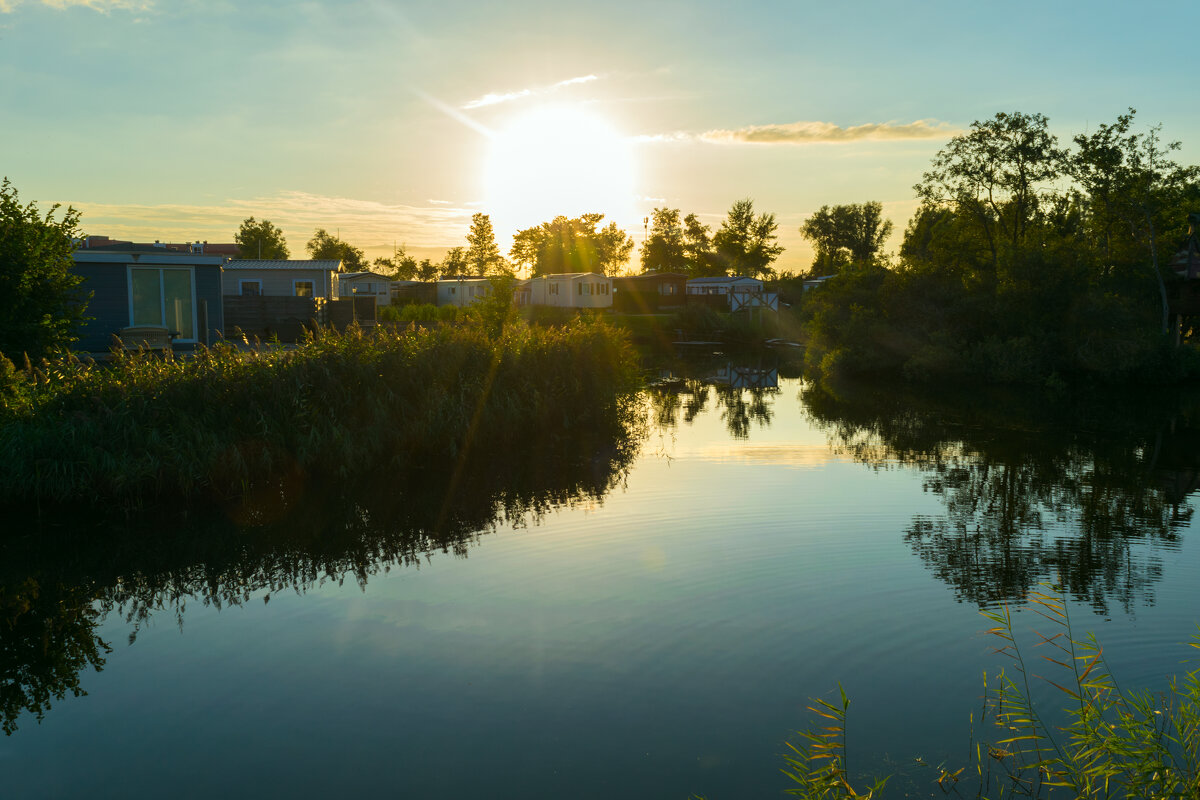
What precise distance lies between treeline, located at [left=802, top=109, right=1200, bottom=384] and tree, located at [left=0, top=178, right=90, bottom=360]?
85.2ft

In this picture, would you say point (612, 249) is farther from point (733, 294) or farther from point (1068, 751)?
point (1068, 751)

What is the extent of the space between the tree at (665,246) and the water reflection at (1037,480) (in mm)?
79240

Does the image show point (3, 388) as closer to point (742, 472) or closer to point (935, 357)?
point (742, 472)

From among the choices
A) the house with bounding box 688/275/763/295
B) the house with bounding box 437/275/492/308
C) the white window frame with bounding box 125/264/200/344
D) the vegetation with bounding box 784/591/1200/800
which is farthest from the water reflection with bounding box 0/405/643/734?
the house with bounding box 688/275/763/295

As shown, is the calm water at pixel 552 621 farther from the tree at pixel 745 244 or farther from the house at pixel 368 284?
the tree at pixel 745 244

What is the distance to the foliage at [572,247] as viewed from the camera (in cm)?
10625

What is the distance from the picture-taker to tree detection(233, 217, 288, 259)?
327 feet

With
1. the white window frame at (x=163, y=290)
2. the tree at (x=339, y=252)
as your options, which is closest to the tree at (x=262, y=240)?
the tree at (x=339, y=252)

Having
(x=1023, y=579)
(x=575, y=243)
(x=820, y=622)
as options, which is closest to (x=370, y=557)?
(x=820, y=622)

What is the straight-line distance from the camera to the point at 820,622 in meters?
8.06

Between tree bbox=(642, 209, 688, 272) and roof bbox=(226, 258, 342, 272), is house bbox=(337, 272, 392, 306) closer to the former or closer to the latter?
roof bbox=(226, 258, 342, 272)

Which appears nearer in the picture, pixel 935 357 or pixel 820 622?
pixel 820 622

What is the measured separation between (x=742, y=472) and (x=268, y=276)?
3513cm

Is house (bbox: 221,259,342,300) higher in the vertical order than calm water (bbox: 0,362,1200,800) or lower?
higher
